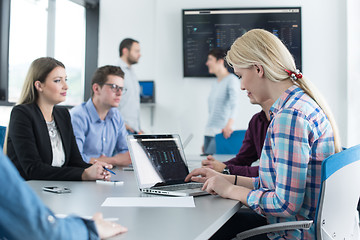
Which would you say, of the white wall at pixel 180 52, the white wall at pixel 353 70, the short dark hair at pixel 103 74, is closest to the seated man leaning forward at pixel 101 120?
the short dark hair at pixel 103 74

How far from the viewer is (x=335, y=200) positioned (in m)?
1.39

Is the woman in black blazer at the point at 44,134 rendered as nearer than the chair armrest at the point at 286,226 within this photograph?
No

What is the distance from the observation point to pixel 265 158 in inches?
60.9

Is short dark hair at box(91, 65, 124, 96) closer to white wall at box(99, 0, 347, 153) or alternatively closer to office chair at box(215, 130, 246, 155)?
office chair at box(215, 130, 246, 155)

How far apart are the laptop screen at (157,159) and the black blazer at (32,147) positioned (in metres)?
0.40

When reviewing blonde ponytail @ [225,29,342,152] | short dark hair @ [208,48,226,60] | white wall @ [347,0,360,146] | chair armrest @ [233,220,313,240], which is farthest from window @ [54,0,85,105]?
chair armrest @ [233,220,313,240]

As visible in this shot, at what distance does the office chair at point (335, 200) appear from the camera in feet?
4.28

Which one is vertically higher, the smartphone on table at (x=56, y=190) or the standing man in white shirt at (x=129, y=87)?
the standing man in white shirt at (x=129, y=87)

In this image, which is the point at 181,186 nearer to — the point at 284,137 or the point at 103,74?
the point at 284,137

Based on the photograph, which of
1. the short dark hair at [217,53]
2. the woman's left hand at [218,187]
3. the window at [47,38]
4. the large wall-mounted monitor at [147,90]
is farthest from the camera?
the large wall-mounted monitor at [147,90]

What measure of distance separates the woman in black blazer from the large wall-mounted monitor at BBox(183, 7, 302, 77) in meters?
3.20

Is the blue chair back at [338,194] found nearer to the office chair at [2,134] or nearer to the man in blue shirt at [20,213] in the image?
the man in blue shirt at [20,213]

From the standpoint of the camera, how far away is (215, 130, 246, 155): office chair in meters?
3.79

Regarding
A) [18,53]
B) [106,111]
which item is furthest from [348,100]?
[18,53]
